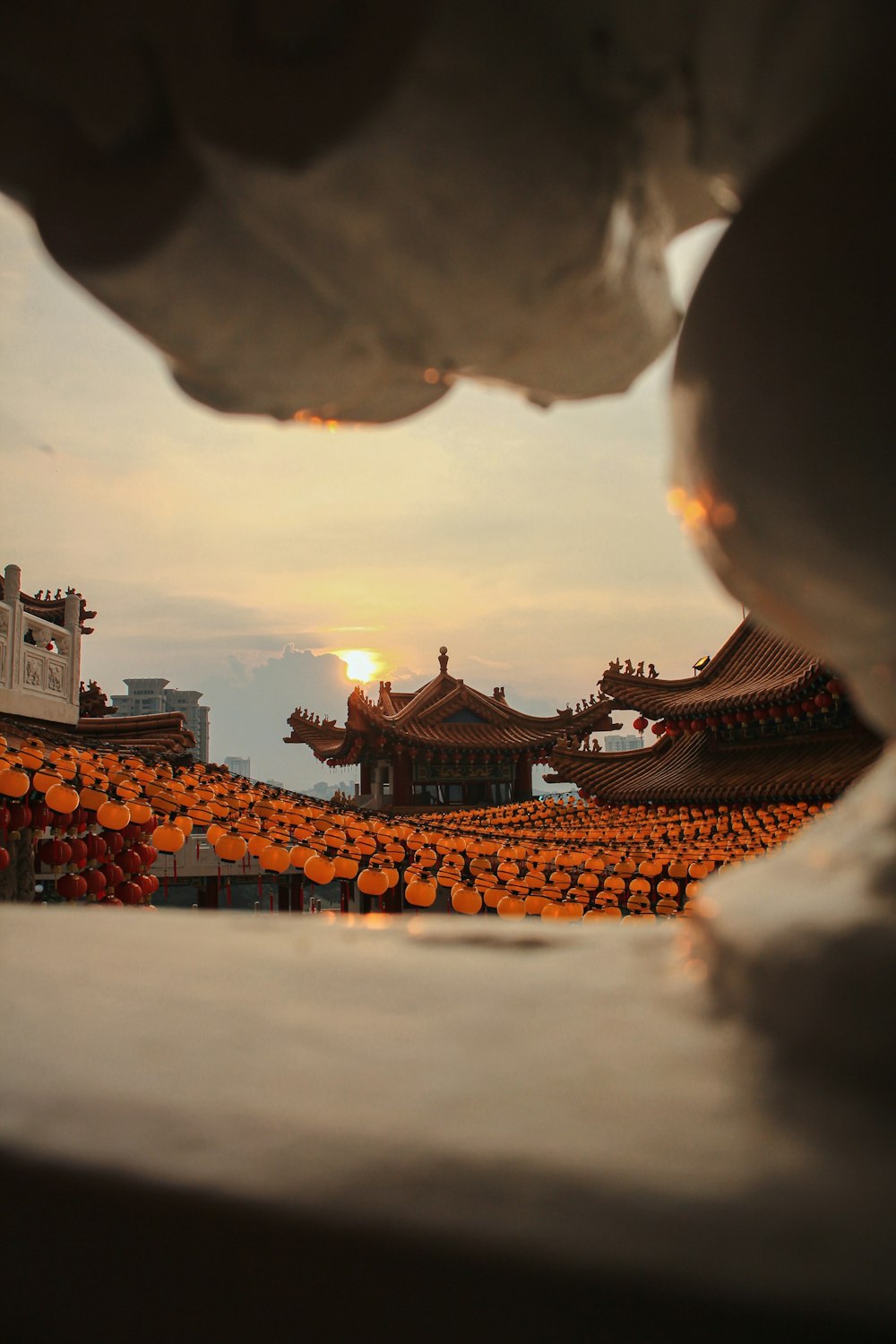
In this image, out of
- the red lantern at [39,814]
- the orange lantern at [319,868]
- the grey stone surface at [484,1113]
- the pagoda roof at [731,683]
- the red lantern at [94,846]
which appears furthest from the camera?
the pagoda roof at [731,683]

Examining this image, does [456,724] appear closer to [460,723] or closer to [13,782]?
[460,723]

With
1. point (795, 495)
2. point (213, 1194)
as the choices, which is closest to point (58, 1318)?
point (213, 1194)

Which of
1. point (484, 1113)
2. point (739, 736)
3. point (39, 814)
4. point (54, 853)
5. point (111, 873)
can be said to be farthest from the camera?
point (739, 736)

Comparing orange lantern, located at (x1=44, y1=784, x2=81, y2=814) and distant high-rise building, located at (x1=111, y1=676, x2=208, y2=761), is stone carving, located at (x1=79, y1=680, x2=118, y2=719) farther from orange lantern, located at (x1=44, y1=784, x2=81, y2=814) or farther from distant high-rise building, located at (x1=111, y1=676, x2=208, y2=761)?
distant high-rise building, located at (x1=111, y1=676, x2=208, y2=761)

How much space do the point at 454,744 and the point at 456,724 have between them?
1.03 meters

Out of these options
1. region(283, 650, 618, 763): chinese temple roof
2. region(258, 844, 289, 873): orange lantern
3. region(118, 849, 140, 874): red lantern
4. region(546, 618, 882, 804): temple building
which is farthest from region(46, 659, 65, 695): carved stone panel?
region(283, 650, 618, 763): chinese temple roof

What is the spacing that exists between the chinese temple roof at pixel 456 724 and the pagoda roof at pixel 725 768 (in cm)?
326

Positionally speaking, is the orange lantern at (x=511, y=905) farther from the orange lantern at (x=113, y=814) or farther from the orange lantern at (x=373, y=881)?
the orange lantern at (x=113, y=814)

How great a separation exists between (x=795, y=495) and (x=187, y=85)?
1.12ft

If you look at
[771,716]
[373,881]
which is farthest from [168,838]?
[771,716]

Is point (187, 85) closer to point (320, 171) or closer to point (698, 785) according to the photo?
point (320, 171)

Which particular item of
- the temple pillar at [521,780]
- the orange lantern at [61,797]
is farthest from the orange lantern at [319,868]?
the temple pillar at [521,780]

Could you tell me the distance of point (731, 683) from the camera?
9.93 metres

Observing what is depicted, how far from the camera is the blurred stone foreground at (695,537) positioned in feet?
1.03
